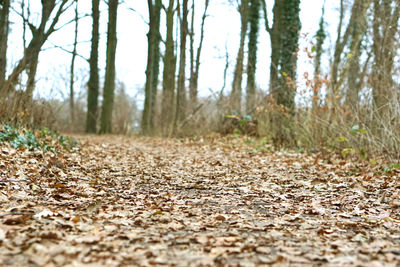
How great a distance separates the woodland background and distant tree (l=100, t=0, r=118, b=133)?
0.13 feet

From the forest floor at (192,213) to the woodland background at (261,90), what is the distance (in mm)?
1276

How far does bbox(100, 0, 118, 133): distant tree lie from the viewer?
15219 mm

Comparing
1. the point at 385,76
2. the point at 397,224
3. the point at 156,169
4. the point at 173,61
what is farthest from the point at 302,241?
the point at 173,61

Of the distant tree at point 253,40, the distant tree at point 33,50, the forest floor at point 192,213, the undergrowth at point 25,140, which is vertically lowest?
the forest floor at point 192,213

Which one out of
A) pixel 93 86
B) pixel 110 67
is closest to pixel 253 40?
pixel 110 67

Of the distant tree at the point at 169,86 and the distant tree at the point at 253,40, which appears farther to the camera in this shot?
the distant tree at the point at 253,40

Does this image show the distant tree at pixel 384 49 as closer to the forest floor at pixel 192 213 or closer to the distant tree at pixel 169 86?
the forest floor at pixel 192 213

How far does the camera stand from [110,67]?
15.6 m

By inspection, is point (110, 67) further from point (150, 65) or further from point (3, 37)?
point (3, 37)

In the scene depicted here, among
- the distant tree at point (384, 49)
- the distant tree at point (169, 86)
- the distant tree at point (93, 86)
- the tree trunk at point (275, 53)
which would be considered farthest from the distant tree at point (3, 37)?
the distant tree at point (93, 86)

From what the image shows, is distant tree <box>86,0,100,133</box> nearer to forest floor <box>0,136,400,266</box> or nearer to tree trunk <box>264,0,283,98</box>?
tree trunk <box>264,0,283,98</box>

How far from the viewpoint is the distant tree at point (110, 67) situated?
15.2 metres

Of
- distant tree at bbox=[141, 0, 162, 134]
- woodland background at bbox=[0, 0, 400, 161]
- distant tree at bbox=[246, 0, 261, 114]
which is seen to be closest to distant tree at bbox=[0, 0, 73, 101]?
woodland background at bbox=[0, 0, 400, 161]

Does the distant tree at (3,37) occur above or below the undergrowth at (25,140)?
above
